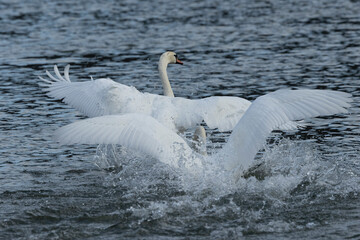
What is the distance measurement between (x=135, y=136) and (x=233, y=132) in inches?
43.5

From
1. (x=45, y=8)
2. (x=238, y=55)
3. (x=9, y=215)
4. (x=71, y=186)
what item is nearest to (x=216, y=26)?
(x=238, y=55)

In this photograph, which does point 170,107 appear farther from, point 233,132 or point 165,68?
point 165,68

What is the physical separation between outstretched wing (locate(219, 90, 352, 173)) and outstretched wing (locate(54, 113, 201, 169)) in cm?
59

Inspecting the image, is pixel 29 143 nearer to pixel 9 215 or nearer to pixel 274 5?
pixel 9 215

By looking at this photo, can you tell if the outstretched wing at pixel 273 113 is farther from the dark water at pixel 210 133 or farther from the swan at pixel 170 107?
the swan at pixel 170 107

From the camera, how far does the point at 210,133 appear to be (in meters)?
11.7

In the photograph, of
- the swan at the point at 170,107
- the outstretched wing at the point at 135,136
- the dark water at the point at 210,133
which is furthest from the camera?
the swan at the point at 170,107

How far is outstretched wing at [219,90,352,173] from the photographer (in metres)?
7.85

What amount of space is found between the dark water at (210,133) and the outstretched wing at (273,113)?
554mm

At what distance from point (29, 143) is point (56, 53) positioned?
7.33m

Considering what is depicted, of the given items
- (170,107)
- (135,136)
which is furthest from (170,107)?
(135,136)

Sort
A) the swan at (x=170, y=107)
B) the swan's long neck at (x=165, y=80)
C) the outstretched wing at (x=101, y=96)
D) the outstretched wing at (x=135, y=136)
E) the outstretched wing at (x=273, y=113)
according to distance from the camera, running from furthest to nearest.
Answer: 1. the swan's long neck at (x=165, y=80)
2. the outstretched wing at (x=101, y=96)
3. the swan at (x=170, y=107)
4. the outstretched wing at (x=135, y=136)
5. the outstretched wing at (x=273, y=113)

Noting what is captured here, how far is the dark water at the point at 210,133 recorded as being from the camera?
25.2ft

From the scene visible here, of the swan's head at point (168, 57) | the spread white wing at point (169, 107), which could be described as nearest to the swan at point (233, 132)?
the spread white wing at point (169, 107)
